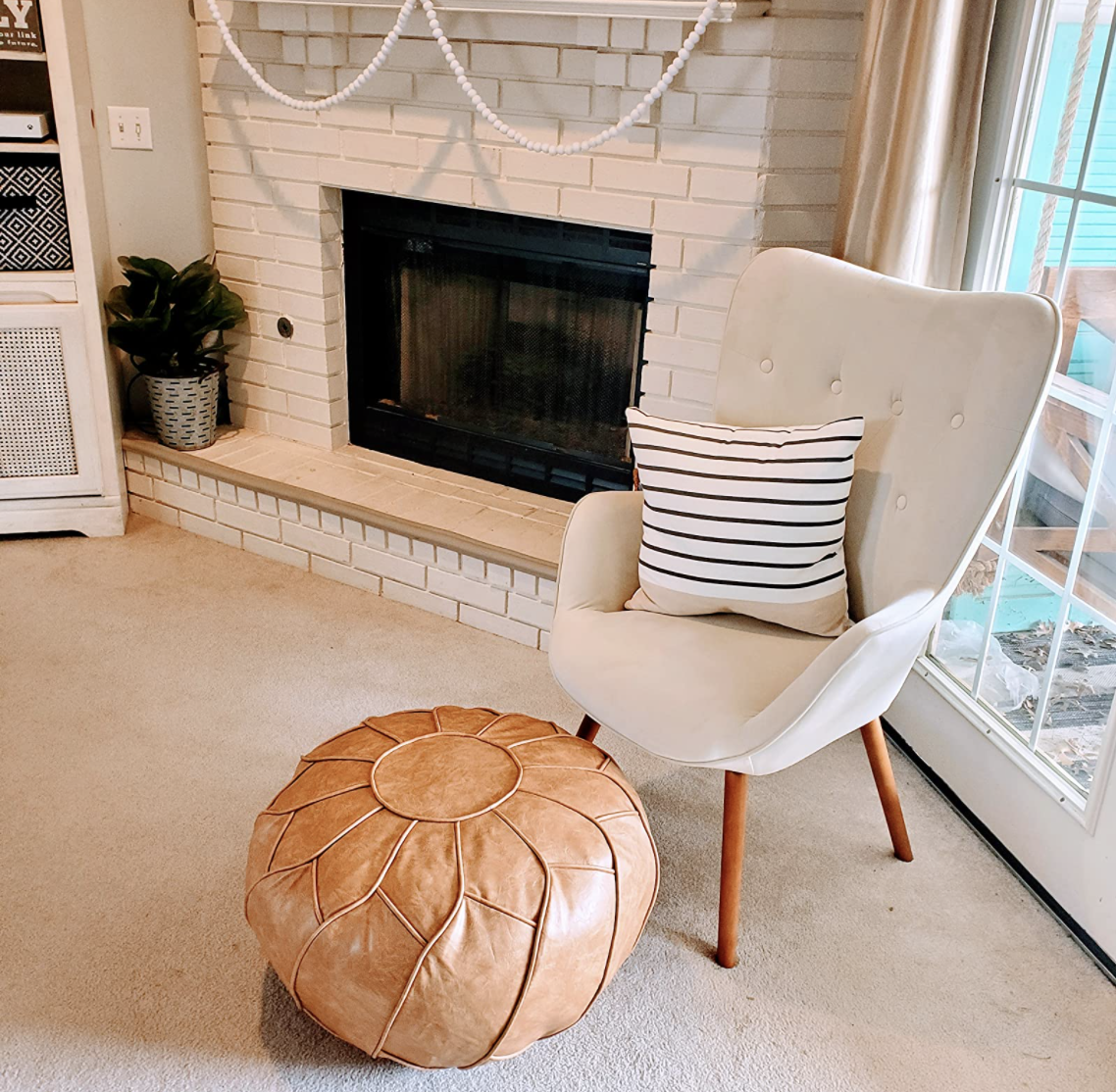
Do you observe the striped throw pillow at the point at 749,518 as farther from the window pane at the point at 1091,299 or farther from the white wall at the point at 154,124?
the white wall at the point at 154,124

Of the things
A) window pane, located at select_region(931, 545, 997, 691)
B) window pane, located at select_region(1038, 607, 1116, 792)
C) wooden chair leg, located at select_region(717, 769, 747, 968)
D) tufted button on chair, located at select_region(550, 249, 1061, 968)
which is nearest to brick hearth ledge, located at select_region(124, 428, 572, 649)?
tufted button on chair, located at select_region(550, 249, 1061, 968)

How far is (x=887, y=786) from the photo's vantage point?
1.77 meters

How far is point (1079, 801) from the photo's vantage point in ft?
5.46

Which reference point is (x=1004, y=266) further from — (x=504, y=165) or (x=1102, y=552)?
(x=504, y=165)

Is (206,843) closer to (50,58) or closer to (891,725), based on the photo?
(891,725)

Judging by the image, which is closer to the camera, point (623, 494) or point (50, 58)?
point (623, 494)

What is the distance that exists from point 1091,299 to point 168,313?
2065mm

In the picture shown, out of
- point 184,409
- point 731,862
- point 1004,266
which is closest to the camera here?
point 731,862

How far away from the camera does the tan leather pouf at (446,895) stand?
122 cm

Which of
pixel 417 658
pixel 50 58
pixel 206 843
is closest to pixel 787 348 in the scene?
pixel 417 658

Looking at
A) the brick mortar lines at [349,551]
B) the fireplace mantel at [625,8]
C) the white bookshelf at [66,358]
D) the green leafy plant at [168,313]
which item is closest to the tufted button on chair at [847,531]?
the fireplace mantel at [625,8]

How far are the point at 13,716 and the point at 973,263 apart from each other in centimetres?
196

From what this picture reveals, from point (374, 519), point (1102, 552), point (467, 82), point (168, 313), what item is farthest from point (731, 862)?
point (168, 313)

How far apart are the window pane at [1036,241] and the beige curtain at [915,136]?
82 millimetres
